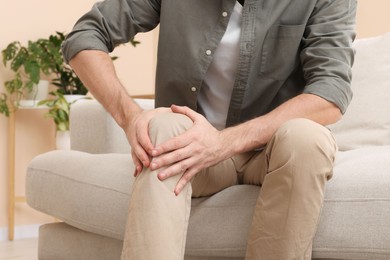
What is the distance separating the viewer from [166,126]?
1.29 meters

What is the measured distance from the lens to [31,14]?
375cm

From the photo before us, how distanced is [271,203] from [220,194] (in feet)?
0.78

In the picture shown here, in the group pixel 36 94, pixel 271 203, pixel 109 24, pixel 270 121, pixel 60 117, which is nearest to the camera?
pixel 271 203

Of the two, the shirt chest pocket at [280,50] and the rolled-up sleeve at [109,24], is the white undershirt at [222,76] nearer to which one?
the shirt chest pocket at [280,50]

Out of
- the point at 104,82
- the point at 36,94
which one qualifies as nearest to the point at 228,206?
the point at 104,82

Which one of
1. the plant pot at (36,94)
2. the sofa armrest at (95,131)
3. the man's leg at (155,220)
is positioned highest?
the man's leg at (155,220)

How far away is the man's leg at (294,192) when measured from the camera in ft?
4.04

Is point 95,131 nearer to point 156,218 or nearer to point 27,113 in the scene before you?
point 156,218

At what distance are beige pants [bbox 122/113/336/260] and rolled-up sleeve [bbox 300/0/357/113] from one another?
0.75 ft

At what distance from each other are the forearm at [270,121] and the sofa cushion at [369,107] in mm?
599

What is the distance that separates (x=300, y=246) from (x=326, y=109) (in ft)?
1.23

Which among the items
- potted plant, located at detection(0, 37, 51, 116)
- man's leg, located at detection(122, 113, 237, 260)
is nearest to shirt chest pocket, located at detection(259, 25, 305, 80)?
man's leg, located at detection(122, 113, 237, 260)

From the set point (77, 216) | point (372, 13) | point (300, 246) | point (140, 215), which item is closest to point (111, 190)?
point (77, 216)

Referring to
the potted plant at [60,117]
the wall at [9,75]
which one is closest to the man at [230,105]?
the potted plant at [60,117]
